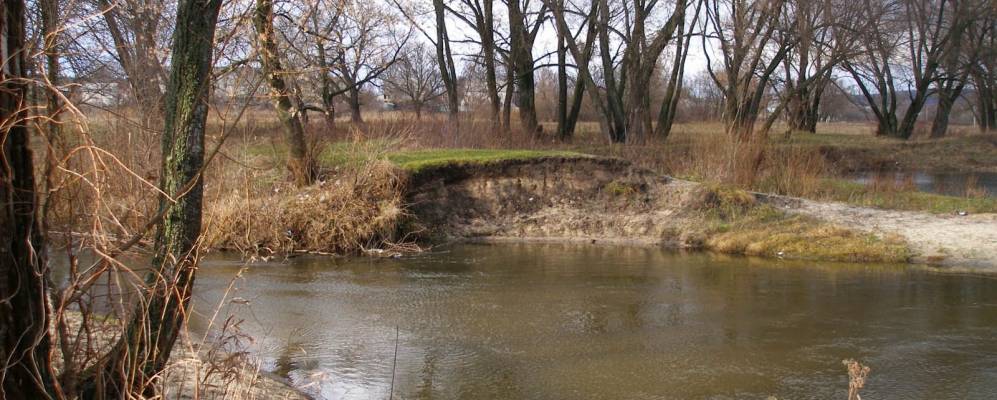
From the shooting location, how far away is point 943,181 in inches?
973

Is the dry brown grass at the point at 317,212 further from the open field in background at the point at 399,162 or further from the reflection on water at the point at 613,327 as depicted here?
the reflection on water at the point at 613,327

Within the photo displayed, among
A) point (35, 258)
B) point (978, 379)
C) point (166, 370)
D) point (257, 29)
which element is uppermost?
point (257, 29)

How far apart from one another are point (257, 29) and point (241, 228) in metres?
8.46

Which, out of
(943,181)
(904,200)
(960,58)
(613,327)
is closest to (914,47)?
(960,58)

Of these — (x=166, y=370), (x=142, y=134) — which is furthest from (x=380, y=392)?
(x=142, y=134)

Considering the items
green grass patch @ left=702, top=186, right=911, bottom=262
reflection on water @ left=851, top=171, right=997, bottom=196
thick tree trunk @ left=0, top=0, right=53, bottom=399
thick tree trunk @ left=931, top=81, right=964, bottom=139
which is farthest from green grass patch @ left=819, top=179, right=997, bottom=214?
thick tree trunk @ left=931, top=81, right=964, bottom=139

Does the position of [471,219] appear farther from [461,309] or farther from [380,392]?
[380,392]

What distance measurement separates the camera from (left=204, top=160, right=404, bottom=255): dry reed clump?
1343cm

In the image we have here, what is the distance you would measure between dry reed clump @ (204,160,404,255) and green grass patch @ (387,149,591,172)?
57.9 inches

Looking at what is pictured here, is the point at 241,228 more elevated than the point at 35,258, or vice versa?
the point at 35,258

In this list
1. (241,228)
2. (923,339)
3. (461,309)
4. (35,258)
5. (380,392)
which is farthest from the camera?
(241,228)

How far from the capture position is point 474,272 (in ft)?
39.9

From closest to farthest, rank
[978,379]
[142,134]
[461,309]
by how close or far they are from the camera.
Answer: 1. [978,379]
2. [461,309]
3. [142,134]

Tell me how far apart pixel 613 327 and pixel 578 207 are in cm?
759
